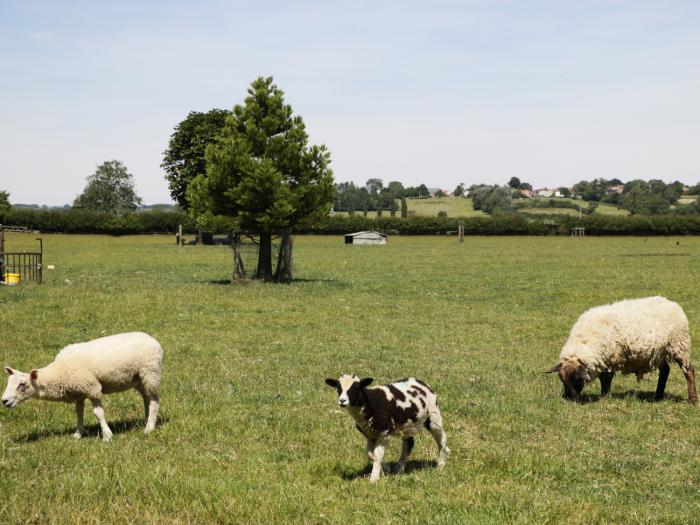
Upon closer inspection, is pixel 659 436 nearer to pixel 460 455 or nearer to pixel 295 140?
pixel 460 455

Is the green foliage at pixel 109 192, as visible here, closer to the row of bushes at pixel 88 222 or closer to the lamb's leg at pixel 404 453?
the row of bushes at pixel 88 222

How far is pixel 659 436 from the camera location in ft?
35.5

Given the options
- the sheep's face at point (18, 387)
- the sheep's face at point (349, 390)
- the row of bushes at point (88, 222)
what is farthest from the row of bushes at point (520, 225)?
the sheep's face at point (349, 390)

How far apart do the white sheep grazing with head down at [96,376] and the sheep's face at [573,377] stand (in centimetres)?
726

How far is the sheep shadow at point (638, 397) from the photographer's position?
13180 mm

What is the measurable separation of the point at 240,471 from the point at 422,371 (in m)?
6.99

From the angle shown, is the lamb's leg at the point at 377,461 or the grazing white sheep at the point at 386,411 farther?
the lamb's leg at the point at 377,461

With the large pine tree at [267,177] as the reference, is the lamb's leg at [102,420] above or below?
below

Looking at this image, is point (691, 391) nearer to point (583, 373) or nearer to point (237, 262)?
point (583, 373)

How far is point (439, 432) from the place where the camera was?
8945 millimetres

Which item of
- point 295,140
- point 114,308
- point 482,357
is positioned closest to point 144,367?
point 482,357

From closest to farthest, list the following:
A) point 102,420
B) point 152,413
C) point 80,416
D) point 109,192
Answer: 1. point 102,420
2. point 80,416
3. point 152,413
4. point 109,192

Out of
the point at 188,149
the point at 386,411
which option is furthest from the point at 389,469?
the point at 188,149

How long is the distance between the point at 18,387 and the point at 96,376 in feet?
3.36
